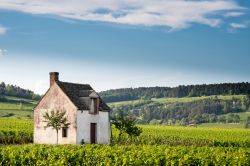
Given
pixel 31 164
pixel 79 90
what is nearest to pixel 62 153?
pixel 31 164

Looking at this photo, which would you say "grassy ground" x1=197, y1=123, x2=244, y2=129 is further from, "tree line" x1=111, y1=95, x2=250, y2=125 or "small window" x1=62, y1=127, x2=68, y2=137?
"small window" x1=62, y1=127, x2=68, y2=137

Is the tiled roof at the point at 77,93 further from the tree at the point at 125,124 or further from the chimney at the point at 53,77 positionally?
the tree at the point at 125,124

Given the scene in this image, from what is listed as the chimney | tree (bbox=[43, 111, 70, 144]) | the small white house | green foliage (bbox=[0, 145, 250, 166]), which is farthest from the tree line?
green foliage (bbox=[0, 145, 250, 166])

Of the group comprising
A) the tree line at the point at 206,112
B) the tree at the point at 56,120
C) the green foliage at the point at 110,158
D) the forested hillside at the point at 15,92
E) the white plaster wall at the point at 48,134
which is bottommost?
the green foliage at the point at 110,158

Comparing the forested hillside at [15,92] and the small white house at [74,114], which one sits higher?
the forested hillside at [15,92]

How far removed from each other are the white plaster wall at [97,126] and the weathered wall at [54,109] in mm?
701

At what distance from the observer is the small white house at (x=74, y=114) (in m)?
53.0

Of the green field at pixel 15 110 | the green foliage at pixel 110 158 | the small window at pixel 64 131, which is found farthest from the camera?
the green field at pixel 15 110

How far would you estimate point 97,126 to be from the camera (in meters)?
55.6

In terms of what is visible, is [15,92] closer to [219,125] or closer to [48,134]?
[219,125]

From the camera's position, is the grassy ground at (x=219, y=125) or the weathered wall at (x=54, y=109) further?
the grassy ground at (x=219, y=125)

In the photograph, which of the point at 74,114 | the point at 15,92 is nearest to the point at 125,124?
the point at 74,114

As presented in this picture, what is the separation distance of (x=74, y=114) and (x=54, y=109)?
8.94 ft

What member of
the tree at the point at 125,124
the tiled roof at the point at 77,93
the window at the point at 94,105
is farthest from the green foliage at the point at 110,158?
the tree at the point at 125,124
